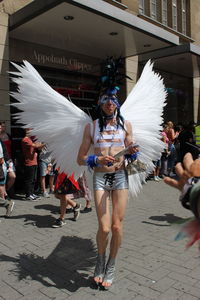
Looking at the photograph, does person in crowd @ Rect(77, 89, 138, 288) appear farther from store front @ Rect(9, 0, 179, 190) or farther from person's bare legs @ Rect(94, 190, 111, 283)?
store front @ Rect(9, 0, 179, 190)

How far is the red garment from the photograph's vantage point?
7.37 meters

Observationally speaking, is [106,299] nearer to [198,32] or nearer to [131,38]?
[131,38]

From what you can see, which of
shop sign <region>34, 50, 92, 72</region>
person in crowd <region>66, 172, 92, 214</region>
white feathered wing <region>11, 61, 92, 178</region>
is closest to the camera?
white feathered wing <region>11, 61, 92, 178</region>

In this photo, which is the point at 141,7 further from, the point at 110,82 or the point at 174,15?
the point at 110,82

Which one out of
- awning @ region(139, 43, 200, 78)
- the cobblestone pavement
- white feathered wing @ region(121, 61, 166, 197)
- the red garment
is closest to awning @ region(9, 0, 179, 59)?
awning @ region(139, 43, 200, 78)

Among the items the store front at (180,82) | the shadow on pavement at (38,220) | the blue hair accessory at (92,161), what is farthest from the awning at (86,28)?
the blue hair accessory at (92,161)

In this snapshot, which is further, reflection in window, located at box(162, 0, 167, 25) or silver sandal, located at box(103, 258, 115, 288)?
reflection in window, located at box(162, 0, 167, 25)

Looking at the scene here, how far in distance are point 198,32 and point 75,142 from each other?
51.9 ft

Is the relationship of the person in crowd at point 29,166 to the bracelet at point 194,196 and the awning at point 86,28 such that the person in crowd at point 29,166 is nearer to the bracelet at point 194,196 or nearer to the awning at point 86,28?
the awning at point 86,28

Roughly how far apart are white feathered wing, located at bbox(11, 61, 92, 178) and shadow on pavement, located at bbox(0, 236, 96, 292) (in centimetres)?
122

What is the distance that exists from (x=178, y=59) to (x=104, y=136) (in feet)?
35.0

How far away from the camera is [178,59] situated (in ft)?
42.3

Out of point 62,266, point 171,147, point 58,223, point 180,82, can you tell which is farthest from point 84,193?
point 180,82

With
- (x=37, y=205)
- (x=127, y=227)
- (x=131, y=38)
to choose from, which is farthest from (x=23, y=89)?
(x=131, y=38)
